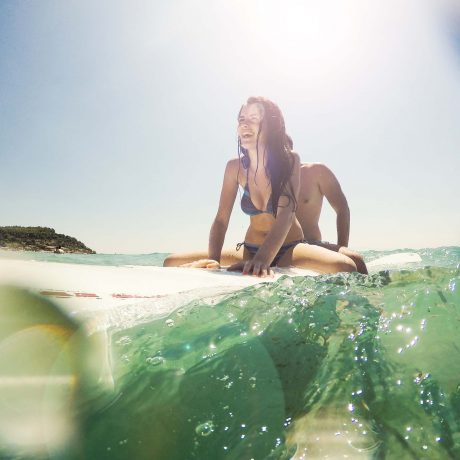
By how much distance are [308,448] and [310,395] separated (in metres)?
0.19

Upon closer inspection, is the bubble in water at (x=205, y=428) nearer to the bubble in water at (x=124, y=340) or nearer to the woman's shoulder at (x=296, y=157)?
the bubble in water at (x=124, y=340)

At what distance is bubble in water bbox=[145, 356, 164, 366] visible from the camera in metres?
1.29

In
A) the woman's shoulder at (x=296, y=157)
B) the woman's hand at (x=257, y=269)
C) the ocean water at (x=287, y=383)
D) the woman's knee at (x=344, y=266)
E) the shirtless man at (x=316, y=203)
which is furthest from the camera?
the shirtless man at (x=316, y=203)

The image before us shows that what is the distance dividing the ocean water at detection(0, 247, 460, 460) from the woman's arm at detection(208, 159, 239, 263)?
62.5 inches

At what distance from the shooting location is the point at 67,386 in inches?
44.8

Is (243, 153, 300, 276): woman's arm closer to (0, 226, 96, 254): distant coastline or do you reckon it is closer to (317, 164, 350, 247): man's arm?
(317, 164, 350, 247): man's arm

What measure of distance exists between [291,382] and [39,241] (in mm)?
10000

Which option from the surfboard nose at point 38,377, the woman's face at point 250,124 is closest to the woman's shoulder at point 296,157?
the woman's face at point 250,124

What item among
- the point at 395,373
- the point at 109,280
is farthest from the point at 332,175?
the point at 395,373

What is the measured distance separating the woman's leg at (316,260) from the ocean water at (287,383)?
1156 mm

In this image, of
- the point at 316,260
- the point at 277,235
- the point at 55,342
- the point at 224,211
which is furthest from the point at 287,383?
the point at 224,211

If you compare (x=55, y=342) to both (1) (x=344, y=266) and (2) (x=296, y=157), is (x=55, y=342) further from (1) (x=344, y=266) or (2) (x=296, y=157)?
(2) (x=296, y=157)

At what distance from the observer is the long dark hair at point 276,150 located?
2.91 metres

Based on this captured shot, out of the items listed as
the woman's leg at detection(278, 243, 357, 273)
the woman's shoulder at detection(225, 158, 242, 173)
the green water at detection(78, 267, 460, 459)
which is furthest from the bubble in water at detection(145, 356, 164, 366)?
the woman's shoulder at detection(225, 158, 242, 173)
